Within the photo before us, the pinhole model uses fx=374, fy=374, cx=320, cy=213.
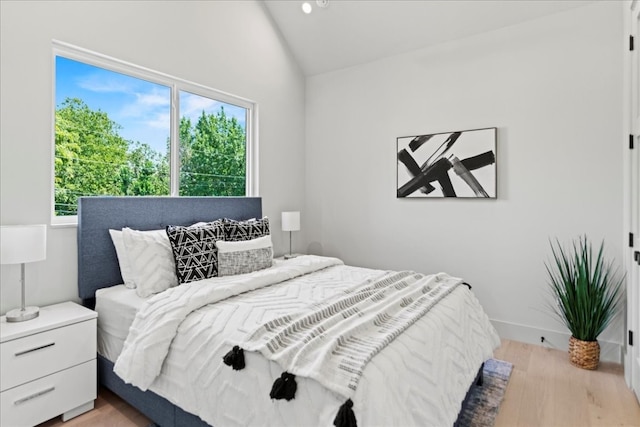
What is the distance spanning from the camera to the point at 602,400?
Result: 2.32 meters

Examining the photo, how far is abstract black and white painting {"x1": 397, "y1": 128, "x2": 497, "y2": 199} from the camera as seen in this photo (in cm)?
335

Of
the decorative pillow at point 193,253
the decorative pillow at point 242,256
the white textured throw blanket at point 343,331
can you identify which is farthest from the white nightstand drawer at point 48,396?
the white textured throw blanket at point 343,331

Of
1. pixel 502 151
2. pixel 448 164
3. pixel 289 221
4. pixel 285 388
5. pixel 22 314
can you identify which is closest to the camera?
pixel 285 388

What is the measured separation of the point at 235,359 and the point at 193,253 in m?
1.20

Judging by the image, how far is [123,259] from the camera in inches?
98.9

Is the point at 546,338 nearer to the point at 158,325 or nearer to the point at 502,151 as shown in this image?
the point at 502,151

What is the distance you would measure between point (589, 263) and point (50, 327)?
372 cm

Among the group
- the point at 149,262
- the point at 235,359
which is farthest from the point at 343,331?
the point at 149,262

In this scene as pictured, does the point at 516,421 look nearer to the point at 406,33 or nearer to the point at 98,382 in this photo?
the point at 98,382

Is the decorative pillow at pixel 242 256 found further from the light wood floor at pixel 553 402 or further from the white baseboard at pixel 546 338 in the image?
the white baseboard at pixel 546 338

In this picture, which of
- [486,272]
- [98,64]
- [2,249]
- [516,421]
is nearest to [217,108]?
[98,64]

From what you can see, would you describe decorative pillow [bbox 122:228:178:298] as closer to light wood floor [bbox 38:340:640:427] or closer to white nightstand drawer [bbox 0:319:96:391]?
white nightstand drawer [bbox 0:319:96:391]

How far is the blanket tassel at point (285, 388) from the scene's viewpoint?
1.32 m

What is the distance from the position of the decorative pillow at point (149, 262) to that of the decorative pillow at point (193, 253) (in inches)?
2.2
